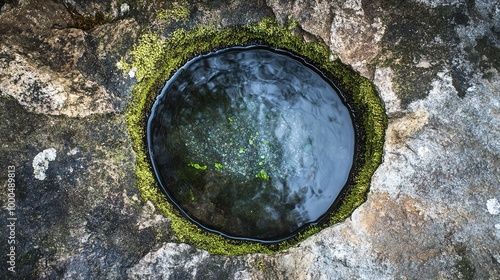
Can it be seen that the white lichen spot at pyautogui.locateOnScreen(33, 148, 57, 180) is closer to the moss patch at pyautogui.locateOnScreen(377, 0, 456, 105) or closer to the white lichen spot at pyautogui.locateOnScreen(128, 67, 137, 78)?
the white lichen spot at pyautogui.locateOnScreen(128, 67, 137, 78)

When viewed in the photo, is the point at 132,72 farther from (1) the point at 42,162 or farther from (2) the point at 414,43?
(2) the point at 414,43

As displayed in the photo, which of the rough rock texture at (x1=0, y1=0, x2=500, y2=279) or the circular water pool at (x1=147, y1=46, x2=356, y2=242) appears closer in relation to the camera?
the rough rock texture at (x1=0, y1=0, x2=500, y2=279)

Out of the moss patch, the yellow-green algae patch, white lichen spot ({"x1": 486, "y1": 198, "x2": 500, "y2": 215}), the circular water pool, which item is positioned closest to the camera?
white lichen spot ({"x1": 486, "y1": 198, "x2": 500, "y2": 215})

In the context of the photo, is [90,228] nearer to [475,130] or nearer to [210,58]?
[210,58]

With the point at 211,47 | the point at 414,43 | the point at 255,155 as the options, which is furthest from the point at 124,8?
the point at 414,43

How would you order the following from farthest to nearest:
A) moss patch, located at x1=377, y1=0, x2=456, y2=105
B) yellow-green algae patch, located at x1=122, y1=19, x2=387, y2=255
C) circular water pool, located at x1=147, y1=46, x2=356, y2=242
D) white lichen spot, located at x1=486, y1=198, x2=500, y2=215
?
circular water pool, located at x1=147, y1=46, x2=356, y2=242 < yellow-green algae patch, located at x1=122, y1=19, x2=387, y2=255 < moss patch, located at x1=377, y1=0, x2=456, y2=105 < white lichen spot, located at x1=486, y1=198, x2=500, y2=215

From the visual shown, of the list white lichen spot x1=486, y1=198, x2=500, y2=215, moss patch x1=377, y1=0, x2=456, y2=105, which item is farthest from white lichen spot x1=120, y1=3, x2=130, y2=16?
white lichen spot x1=486, y1=198, x2=500, y2=215

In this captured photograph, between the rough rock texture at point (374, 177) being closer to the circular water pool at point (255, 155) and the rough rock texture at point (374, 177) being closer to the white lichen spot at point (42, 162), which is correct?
the white lichen spot at point (42, 162)
